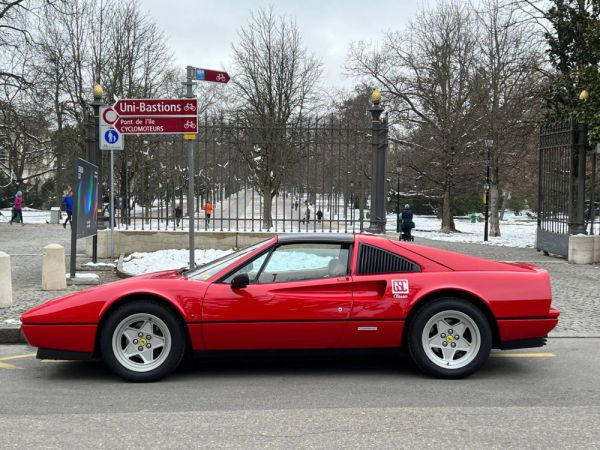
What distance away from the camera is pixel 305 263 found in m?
5.45

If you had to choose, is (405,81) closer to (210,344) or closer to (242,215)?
(242,215)

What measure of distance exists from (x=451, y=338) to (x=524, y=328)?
65cm

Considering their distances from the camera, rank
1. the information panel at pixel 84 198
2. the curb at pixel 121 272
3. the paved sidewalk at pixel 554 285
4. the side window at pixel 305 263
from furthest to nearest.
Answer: the curb at pixel 121 272 → the information panel at pixel 84 198 → the paved sidewalk at pixel 554 285 → the side window at pixel 305 263

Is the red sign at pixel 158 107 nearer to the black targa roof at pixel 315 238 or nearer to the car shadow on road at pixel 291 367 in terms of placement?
the black targa roof at pixel 315 238

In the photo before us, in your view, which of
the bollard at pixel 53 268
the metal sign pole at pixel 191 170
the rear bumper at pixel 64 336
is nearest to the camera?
the rear bumper at pixel 64 336

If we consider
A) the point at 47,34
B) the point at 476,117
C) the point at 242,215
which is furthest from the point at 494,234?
the point at 47,34

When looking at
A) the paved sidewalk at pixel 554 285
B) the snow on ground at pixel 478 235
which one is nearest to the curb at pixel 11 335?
the paved sidewalk at pixel 554 285

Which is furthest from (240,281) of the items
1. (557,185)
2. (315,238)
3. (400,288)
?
(557,185)

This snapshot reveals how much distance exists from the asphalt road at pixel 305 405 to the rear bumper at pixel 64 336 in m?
0.35

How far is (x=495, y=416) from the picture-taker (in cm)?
430

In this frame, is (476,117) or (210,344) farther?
(476,117)

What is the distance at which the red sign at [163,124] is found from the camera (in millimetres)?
9125

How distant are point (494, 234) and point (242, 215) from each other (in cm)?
2149

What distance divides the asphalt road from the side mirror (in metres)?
0.65
